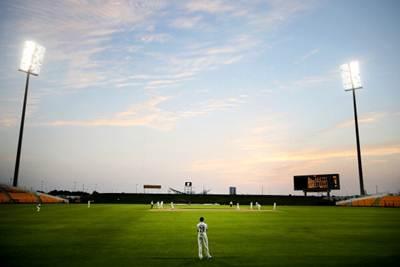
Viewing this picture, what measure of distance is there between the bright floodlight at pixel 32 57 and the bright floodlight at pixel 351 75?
68.0 m

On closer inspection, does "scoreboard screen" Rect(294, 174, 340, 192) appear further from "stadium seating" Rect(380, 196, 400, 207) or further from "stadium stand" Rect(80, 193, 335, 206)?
"stadium seating" Rect(380, 196, 400, 207)

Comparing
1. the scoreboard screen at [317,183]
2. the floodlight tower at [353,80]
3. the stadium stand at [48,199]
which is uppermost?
the floodlight tower at [353,80]

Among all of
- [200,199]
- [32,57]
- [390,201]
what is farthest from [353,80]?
[32,57]

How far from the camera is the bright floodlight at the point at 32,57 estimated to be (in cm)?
6081

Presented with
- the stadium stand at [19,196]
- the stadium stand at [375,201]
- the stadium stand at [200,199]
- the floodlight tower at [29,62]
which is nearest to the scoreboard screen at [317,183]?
the stadium stand at [375,201]

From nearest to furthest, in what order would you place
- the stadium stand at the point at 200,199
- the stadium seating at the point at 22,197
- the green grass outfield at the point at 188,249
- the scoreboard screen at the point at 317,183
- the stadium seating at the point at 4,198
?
the green grass outfield at the point at 188,249
the stadium seating at the point at 4,198
the stadium seating at the point at 22,197
the scoreboard screen at the point at 317,183
the stadium stand at the point at 200,199

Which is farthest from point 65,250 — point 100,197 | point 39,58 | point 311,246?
point 100,197

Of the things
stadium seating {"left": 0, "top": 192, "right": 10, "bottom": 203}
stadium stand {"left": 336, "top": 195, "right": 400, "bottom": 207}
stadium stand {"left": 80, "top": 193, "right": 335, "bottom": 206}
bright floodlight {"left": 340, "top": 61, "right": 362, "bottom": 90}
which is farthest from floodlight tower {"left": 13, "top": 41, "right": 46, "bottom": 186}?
stadium stand {"left": 336, "top": 195, "right": 400, "bottom": 207}

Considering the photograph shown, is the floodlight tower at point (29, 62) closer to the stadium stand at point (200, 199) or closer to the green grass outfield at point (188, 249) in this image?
the stadium stand at point (200, 199)

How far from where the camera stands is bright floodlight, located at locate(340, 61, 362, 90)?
66.4m

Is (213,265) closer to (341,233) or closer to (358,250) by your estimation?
(358,250)

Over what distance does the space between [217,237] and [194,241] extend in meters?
2.22

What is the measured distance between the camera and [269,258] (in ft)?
39.9

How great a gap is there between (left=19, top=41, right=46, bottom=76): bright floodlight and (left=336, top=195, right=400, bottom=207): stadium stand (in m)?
79.3
